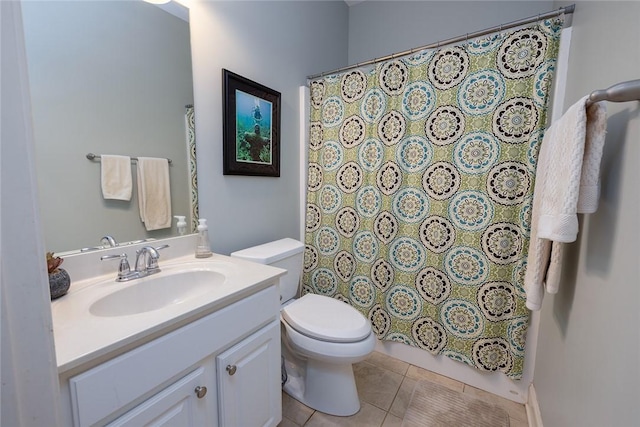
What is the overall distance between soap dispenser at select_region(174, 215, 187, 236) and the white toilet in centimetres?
27

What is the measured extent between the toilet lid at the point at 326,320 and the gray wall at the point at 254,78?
48 centimetres

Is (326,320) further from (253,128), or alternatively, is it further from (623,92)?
(623,92)

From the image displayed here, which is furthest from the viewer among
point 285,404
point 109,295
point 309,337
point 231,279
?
point 285,404

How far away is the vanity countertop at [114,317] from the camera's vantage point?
1.96 feet

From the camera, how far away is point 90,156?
0.97m

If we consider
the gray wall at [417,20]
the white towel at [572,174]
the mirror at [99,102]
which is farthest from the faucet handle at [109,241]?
the gray wall at [417,20]

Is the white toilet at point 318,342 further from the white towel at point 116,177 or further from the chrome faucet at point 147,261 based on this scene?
the white towel at point 116,177

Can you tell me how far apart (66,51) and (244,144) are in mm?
749

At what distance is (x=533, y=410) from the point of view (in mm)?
1316

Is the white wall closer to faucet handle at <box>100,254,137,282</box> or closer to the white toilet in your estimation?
faucet handle at <box>100,254,137,282</box>

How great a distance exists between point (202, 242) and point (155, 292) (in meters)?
0.30

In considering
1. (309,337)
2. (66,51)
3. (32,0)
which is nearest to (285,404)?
(309,337)

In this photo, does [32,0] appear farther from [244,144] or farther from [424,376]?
[424,376]

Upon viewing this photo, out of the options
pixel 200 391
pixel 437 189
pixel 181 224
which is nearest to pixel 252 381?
pixel 200 391
